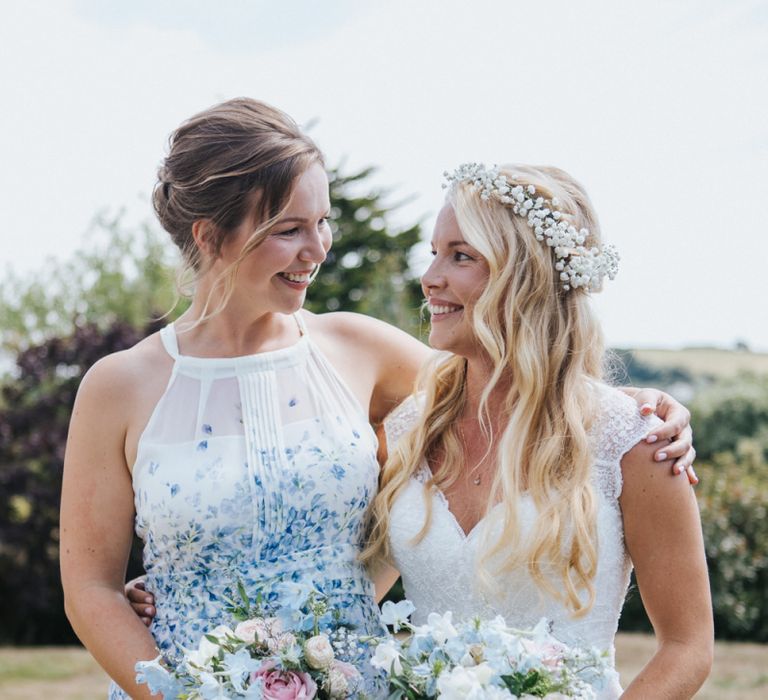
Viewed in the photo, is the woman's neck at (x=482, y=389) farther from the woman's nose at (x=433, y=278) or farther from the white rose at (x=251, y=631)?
the white rose at (x=251, y=631)

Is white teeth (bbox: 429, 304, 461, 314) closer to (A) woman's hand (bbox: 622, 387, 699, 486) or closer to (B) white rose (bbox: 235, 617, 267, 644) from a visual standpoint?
(A) woman's hand (bbox: 622, 387, 699, 486)

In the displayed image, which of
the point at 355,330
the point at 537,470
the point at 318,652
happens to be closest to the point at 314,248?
the point at 355,330

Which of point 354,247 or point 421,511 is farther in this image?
point 354,247

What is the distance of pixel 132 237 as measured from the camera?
21.5 m

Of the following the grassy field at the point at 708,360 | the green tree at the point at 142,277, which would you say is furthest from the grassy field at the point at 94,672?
the grassy field at the point at 708,360

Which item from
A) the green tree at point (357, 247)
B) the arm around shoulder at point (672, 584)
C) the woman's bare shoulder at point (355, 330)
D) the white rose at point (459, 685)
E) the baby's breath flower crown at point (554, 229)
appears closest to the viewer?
the white rose at point (459, 685)

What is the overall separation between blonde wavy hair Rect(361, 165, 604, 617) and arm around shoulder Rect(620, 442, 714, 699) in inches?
7.1

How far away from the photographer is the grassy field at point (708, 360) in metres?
22.1

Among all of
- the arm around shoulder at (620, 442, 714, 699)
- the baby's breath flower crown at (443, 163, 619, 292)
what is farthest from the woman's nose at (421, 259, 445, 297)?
the arm around shoulder at (620, 442, 714, 699)

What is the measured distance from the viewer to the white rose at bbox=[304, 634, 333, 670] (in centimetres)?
251

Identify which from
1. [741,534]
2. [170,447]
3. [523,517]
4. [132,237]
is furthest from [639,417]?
[132,237]

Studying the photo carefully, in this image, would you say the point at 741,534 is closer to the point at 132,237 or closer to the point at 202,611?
the point at 202,611

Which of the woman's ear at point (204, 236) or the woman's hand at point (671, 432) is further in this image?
the woman's ear at point (204, 236)

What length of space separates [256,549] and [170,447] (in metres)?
0.48
